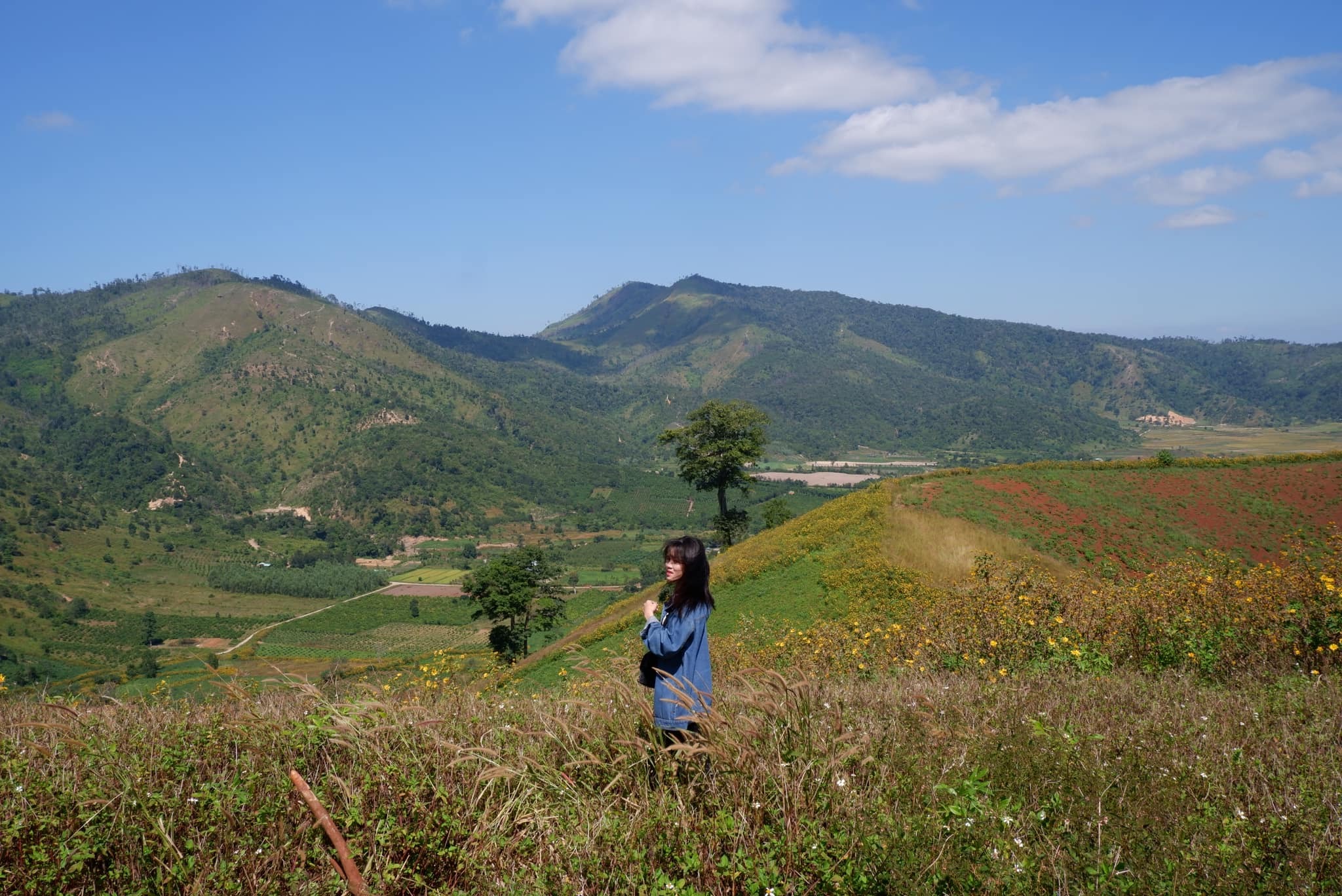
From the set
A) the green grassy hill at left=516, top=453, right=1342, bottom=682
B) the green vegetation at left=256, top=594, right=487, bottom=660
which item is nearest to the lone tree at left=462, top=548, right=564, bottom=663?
the green grassy hill at left=516, top=453, right=1342, bottom=682

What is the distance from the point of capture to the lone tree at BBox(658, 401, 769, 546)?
38.7m

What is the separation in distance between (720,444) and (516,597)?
1300 cm

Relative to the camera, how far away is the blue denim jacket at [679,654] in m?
3.78

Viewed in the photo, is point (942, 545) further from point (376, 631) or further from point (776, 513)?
point (376, 631)

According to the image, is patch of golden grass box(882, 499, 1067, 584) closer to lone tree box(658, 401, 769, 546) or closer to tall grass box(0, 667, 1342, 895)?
lone tree box(658, 401, 769, 546)

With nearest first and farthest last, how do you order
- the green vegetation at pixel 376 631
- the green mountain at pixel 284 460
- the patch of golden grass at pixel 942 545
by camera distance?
the patch of golden grass at pixel 942 545, the green vegetation at pixel 376 631, the green mountain at pixel 284 460

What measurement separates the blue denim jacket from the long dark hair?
0.04m

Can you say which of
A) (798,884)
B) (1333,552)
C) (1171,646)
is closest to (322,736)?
(798,884)

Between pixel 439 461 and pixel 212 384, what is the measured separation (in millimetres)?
70275

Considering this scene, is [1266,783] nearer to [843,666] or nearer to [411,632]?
[843,666]

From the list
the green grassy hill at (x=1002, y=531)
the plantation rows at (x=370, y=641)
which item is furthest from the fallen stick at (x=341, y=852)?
the plantation rows at (x=370, y=641)

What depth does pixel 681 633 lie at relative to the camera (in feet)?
13.1

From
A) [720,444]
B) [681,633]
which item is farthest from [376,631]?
[681,633]

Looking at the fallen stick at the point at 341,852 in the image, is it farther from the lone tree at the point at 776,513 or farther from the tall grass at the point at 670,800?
the lone tree at the point at 776,513
